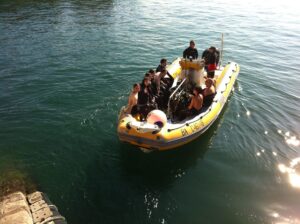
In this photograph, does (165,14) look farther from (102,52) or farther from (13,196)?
(13,196)

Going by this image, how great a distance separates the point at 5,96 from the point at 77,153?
494 centimetres

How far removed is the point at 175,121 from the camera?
9922 mm

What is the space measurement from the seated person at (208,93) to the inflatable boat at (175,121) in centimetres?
16

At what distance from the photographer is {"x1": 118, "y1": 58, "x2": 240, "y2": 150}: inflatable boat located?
8.32 metres

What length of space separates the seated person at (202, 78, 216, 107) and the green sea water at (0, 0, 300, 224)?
3.38 feet

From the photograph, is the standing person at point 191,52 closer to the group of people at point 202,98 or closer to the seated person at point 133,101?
the group of people at point 202,98

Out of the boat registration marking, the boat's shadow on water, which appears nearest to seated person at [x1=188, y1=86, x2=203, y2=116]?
the boat registration marking

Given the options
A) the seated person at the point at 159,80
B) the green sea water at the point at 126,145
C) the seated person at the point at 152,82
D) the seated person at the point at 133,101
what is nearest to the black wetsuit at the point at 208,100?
the green sea water at the point at 126,145

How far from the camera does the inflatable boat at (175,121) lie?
27.3 ft

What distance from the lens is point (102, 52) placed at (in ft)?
56.1

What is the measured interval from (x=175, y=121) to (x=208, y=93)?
1482mm

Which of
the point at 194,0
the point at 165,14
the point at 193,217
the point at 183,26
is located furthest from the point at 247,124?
the point at 194,0

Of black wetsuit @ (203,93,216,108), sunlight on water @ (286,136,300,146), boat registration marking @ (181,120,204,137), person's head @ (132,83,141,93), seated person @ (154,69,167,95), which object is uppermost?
person's head @ (132,83,141,93)

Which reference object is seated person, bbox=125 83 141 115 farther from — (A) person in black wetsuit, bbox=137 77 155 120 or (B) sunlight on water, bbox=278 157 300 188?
(B) sunlight on water, bbox=278 157 300 188
